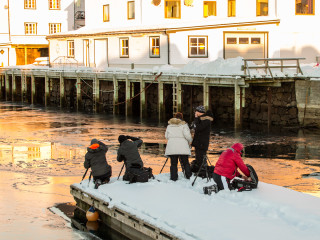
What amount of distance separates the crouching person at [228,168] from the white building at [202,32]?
2796 centimetres

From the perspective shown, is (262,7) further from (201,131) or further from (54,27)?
(54,27)

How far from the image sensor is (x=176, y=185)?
15.2 m

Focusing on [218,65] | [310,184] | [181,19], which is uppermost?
[181,19]

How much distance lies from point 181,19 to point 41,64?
806 inches

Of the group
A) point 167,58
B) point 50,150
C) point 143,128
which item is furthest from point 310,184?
point 167,58

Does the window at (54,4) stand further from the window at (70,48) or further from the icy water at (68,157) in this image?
the icy water at (68,157)

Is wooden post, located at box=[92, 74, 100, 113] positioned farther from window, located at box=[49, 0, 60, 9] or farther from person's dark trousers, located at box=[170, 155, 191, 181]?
window, located at box=[49, 0, 60, 9]

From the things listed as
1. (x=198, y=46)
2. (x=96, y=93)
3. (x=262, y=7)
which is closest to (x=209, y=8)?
(x=262, y=7)

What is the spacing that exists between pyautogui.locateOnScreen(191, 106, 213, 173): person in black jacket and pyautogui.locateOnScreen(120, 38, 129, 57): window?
104 ft

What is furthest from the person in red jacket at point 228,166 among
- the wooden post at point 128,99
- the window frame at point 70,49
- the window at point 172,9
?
the window frame at point 70,49

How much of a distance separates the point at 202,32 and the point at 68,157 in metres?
20.1

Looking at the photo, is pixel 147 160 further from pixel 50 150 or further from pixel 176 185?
pixel 176 185

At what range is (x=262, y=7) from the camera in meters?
44.0

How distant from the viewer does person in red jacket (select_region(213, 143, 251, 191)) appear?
14.0 meters
